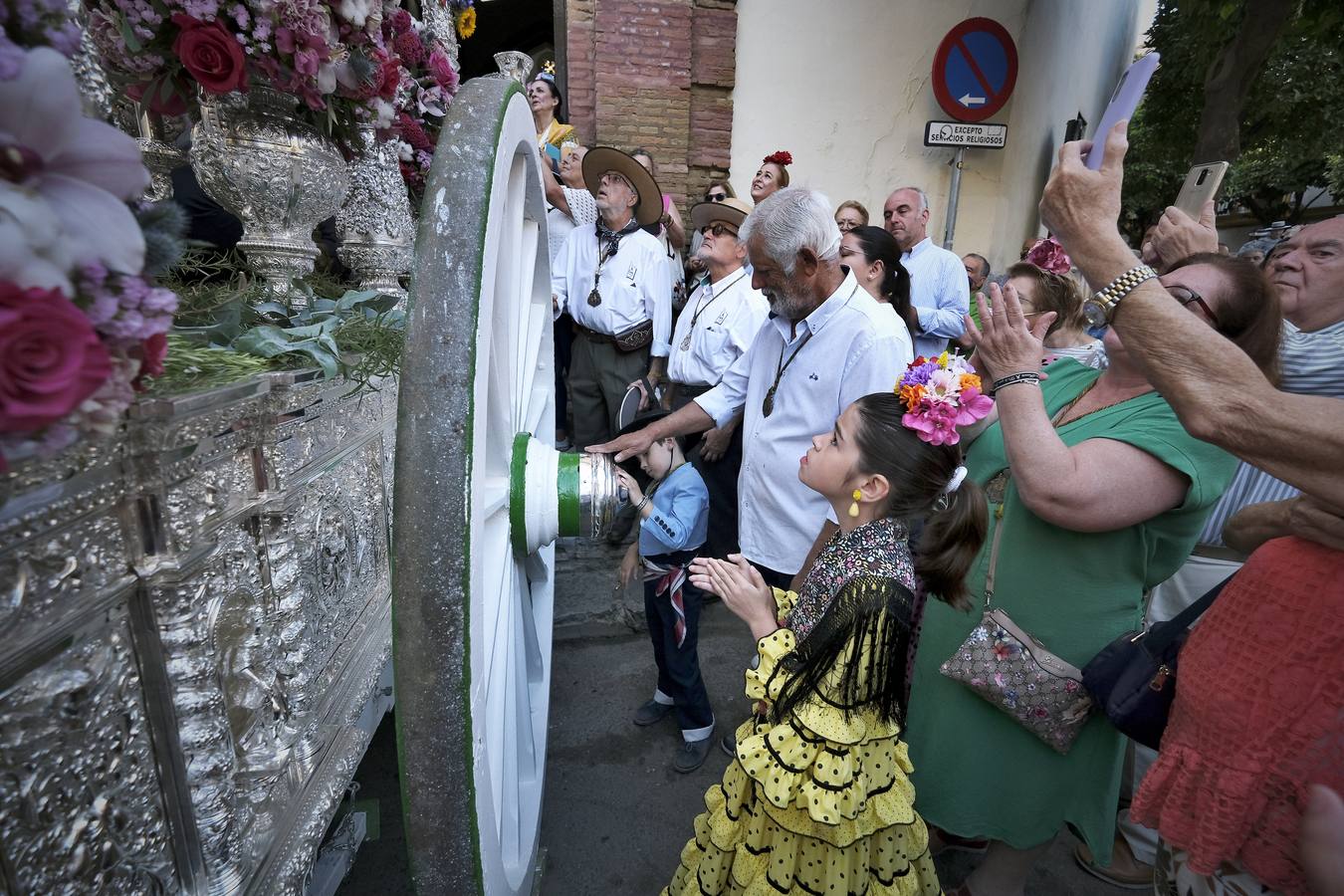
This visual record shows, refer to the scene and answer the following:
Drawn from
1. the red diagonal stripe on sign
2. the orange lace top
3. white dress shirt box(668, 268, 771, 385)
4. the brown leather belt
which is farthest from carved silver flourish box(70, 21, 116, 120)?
the red diagonal stripe on sign

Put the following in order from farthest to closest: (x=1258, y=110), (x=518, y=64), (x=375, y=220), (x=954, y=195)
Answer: (x=1258, y=110) → (x=954, y=195) → (x=518, y=64) → (x=375, y=220)

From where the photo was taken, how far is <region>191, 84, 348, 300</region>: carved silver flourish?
1.33 m

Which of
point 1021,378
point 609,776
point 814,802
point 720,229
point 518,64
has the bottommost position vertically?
point 609,776

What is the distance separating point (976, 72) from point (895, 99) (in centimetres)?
75

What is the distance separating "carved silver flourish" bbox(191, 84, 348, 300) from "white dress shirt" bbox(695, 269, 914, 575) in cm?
147

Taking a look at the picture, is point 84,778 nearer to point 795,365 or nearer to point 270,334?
point 270,334

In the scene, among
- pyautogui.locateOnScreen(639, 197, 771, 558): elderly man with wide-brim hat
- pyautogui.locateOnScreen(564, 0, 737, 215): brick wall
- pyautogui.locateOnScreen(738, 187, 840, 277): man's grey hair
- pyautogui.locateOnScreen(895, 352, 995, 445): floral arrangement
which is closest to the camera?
pyautogui.locateOnScreen(895, 352, 995, 445): floral arrangement

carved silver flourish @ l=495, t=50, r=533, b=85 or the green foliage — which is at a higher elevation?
carved silver flourish @ l=495, t=50, r=533, b=85

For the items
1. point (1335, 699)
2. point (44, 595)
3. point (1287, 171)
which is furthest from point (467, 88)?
point (1287, 171)

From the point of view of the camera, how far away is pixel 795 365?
227cm

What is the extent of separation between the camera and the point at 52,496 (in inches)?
23.7

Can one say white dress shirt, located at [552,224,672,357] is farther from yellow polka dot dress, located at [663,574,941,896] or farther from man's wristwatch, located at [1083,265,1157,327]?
man's wristwatch, located at [1083,265,1157,327]

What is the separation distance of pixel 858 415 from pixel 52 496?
1.44m

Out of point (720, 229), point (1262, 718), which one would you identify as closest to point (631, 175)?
point (720, 229)
